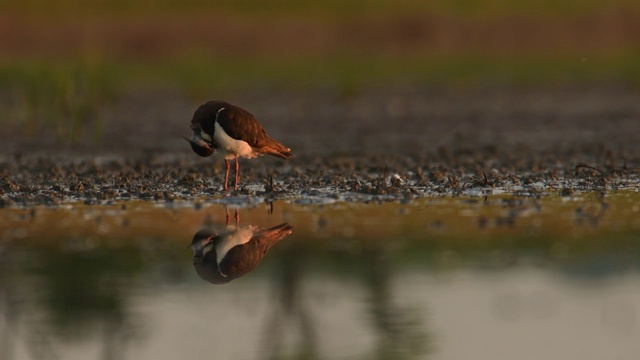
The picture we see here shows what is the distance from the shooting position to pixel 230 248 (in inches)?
370

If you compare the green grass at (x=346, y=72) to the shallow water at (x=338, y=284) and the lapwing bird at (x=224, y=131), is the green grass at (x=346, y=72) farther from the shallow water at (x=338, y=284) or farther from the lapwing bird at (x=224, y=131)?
the shallow water at (x=338, y=284)

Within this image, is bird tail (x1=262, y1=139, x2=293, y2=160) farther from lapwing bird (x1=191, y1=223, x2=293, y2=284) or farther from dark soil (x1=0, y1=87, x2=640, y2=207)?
lapwing bird (x1=191, y1=223, x2=293, y2=284)

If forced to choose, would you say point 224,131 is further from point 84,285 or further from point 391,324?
point 391,324

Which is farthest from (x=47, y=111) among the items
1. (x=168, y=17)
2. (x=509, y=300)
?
(x=168, y=17)

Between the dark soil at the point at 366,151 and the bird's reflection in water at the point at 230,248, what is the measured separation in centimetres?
184

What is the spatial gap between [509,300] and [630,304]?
27.3 inches

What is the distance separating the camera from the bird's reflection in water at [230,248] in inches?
342

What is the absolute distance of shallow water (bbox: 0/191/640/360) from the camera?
23.1 feet

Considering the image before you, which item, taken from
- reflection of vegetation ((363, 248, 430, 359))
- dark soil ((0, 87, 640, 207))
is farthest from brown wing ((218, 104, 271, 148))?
reflection of vegetation ((363, 248, 430, 359))

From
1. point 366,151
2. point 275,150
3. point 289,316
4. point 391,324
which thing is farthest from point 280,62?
point 391,324

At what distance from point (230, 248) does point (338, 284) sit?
1.26 metres

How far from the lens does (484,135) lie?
62.5 feet

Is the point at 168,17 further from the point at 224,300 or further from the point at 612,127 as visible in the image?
the point at 224,300

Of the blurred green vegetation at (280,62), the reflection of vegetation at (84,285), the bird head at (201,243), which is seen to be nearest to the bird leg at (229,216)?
the bird head at (201,243)
